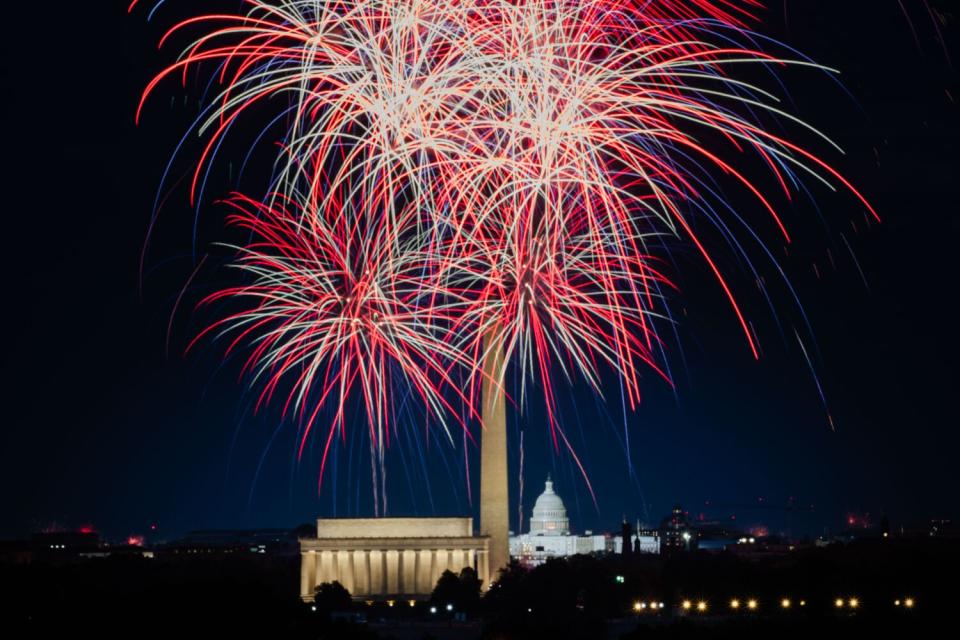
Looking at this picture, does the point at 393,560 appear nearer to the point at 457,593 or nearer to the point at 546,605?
the point at 457,593

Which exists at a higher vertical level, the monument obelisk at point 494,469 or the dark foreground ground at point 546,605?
the monument obelisk at point 494,469

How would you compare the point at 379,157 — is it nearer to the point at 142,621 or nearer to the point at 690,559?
the point at 142,621

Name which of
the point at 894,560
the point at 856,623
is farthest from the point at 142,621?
the point at 894,560

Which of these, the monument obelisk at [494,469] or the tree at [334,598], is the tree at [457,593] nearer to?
the tree at [334,598]

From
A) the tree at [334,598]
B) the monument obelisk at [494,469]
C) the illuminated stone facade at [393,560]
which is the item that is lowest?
the tree at [334,598]

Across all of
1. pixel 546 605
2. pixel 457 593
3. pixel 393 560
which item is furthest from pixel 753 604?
pixel 393 560

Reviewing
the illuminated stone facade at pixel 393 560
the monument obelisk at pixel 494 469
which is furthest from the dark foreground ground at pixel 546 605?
the monument obelisk at pixel 494 469
